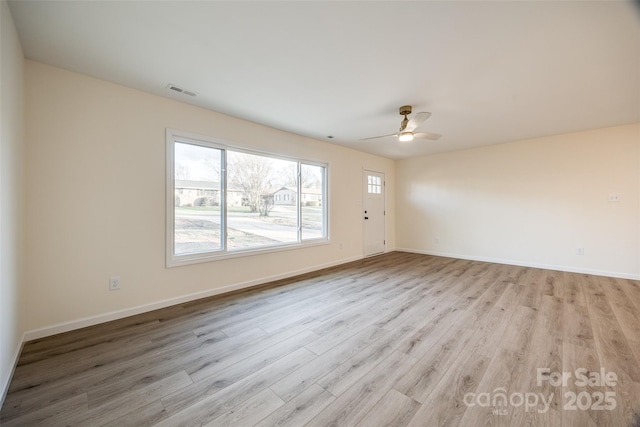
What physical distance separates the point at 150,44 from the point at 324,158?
3186 millimetres

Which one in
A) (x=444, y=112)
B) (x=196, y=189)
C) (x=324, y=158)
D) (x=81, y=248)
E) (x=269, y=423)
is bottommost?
(x=269, y=423)

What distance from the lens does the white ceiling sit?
1664 millimetres

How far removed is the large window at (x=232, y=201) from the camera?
3.06m

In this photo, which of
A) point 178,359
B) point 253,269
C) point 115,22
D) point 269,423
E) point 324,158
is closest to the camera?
point 269,423

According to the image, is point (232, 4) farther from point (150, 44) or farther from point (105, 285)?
point (105, 285)

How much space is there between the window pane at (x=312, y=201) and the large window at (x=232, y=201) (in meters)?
0.02

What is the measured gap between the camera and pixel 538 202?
465cm

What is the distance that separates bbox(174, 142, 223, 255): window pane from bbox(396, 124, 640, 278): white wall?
490cm

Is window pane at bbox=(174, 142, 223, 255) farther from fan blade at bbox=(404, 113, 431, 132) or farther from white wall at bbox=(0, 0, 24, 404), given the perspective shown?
fan blade at bbox=(404, 113, 431, 132)

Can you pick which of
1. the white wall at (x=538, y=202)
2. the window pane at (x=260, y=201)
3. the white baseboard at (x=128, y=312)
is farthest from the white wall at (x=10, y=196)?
the white wall at (x=538, y=202)

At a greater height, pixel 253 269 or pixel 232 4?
pixel 232 4

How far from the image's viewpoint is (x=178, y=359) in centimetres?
193

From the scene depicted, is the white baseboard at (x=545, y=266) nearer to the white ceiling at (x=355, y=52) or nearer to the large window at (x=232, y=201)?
the white ceiling at (x=355, y=52)

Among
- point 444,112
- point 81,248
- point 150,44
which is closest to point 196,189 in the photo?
point 81,248
